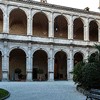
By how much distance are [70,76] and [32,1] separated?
1168 cm

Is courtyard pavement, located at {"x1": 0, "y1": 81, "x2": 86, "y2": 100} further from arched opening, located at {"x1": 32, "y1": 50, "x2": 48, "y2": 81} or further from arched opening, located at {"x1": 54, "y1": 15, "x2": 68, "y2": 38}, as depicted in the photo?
arched opening, located at {"x1": 54, "y1": 15, "x2": 68, "y2": 38}

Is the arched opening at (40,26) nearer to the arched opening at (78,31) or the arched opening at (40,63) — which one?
the arched opening at (40,63)

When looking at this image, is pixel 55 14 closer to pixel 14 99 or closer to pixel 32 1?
pixel 32 1

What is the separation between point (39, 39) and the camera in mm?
36031

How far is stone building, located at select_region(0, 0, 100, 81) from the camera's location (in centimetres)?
3428

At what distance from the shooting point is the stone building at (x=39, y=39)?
34.3 m

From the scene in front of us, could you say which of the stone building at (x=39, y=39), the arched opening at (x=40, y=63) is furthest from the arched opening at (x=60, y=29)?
the arched opening at (x=40, y=63)

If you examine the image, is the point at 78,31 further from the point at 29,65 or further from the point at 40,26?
the point at 29,65

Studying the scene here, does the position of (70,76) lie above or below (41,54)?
below

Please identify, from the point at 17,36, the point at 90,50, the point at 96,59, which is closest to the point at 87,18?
the point at 90,50

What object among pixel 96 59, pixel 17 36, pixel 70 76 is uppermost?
pixel 17 36

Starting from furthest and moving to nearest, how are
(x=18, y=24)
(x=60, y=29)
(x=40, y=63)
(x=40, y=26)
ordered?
(x=60, y=29) < (x=40, y=26) < (x=40, y=63) < (x=18, y=24)

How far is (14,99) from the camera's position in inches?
576

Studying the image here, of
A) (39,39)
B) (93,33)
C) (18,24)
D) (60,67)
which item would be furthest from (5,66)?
(93,33)
